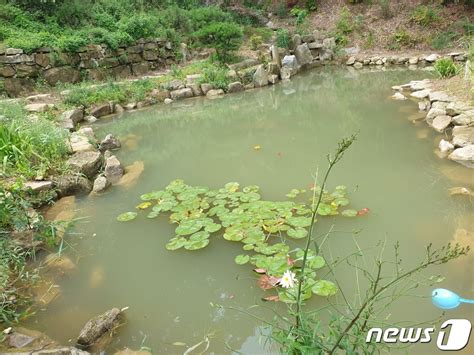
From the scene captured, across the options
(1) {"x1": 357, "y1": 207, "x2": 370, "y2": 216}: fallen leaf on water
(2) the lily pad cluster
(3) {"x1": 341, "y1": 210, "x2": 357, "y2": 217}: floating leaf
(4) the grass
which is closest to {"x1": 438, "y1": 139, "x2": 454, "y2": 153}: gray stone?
(2) the lily pad cluster

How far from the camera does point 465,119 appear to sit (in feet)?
14.8

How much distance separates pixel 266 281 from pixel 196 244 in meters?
0.68

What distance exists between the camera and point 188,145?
17.2ft

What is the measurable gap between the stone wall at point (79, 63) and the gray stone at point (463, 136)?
7777 millimetres

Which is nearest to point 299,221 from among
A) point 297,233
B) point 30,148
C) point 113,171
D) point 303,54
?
point 297,233

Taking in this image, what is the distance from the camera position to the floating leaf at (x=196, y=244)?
8.85 feet

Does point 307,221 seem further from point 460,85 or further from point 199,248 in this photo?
point 460,85

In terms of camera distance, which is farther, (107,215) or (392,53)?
(392,53)

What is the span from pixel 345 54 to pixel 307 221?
32.9 ft

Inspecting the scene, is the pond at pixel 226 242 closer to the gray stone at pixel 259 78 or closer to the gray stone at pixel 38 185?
the gray stone at pixel 38 185

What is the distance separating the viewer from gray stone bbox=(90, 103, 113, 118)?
732 centimetres

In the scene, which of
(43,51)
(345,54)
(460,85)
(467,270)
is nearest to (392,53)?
(345,54)

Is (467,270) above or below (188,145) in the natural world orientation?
above

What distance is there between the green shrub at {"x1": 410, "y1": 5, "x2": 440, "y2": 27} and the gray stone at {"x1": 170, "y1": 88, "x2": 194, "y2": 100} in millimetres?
8222
